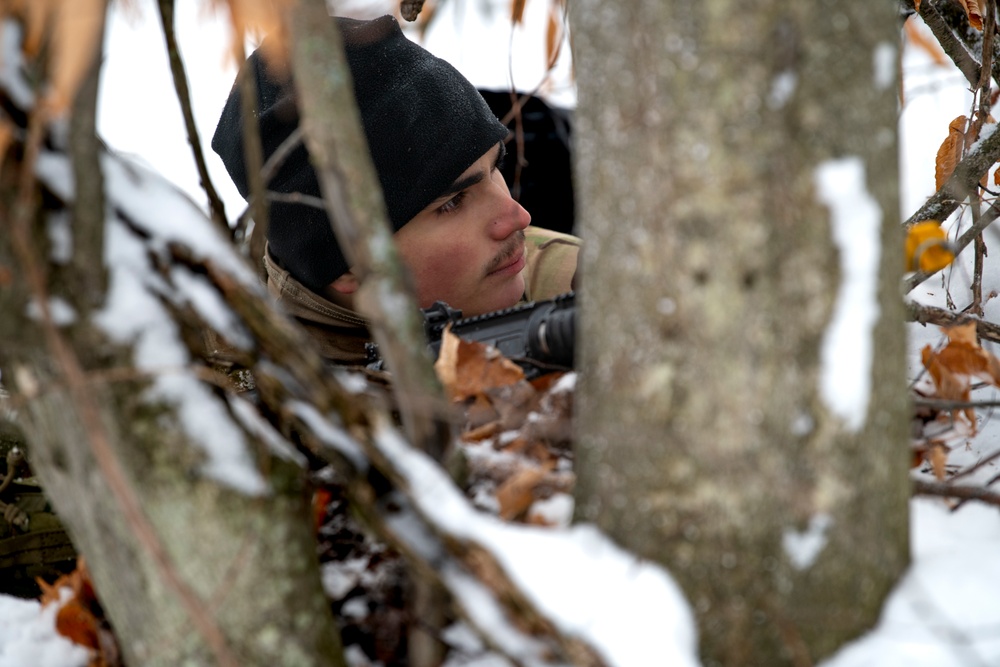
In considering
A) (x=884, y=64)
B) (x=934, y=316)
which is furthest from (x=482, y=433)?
(x=934, y=316)

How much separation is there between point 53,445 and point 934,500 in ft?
3.02

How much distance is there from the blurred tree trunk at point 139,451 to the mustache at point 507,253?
1.53m

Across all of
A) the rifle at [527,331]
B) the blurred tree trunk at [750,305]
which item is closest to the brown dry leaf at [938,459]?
the blurred tree trunk at [750,305]

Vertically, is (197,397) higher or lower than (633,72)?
lower

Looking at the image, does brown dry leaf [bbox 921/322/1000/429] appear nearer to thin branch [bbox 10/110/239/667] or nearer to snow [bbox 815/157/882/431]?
snow [bbox 815/157/882/431]

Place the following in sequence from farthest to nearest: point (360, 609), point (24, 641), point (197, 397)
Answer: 1. point (24, 641)
2. point (360, 609)
3. point (197, 397)

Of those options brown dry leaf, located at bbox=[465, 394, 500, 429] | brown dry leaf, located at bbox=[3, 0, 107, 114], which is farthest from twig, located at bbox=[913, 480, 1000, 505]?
brown dry leaf, located at bbox=[3, 0, 107, 114]

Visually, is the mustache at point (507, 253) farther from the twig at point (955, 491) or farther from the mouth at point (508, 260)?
the twig at point (955, 491)

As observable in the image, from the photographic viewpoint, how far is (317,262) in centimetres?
229

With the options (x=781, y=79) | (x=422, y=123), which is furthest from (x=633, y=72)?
(x=422, y=123)

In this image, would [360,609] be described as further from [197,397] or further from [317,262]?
[317,262]

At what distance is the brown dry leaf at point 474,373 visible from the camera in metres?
1.16

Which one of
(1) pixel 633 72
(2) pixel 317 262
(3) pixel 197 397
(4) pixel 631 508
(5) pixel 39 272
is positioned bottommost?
(2) pixel 317 262

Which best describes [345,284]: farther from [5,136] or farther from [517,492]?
[5,136]
